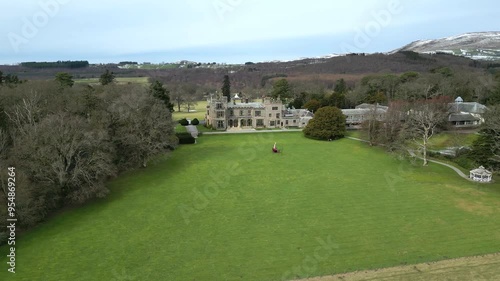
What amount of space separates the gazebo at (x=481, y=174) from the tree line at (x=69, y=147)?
109 ft

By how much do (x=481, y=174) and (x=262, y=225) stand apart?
24.1 meters

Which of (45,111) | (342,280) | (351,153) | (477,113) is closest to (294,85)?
(477,113)

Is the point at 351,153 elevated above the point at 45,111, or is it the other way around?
the point at 45,111

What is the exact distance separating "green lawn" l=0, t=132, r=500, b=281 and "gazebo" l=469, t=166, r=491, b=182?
3.99 ft

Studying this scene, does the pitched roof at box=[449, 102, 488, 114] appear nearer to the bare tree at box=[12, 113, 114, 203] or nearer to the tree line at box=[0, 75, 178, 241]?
the tree line at box=[0, 75, 178, 241]

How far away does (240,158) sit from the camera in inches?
1767

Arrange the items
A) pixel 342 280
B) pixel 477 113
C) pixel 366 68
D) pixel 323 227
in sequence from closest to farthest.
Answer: pixel 342 280 < pixel 323 227 < pixel 477 113 < pixel 366 68

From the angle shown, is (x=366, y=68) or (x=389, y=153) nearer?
(x=389, y=153)

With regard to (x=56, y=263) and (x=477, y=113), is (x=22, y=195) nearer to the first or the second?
(x=56, y=263)

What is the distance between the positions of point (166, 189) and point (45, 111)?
21189 millimetres

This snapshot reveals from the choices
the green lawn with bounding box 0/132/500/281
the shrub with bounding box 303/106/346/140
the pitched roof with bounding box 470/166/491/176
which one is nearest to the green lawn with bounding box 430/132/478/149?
the green lawn with bounding box 0/132/500/281

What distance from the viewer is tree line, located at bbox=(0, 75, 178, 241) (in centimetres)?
2655

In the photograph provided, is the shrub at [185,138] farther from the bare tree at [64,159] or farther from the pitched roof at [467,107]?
the pitched roof at [467,107]

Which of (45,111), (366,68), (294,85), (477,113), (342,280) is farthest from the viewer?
(366,68)
